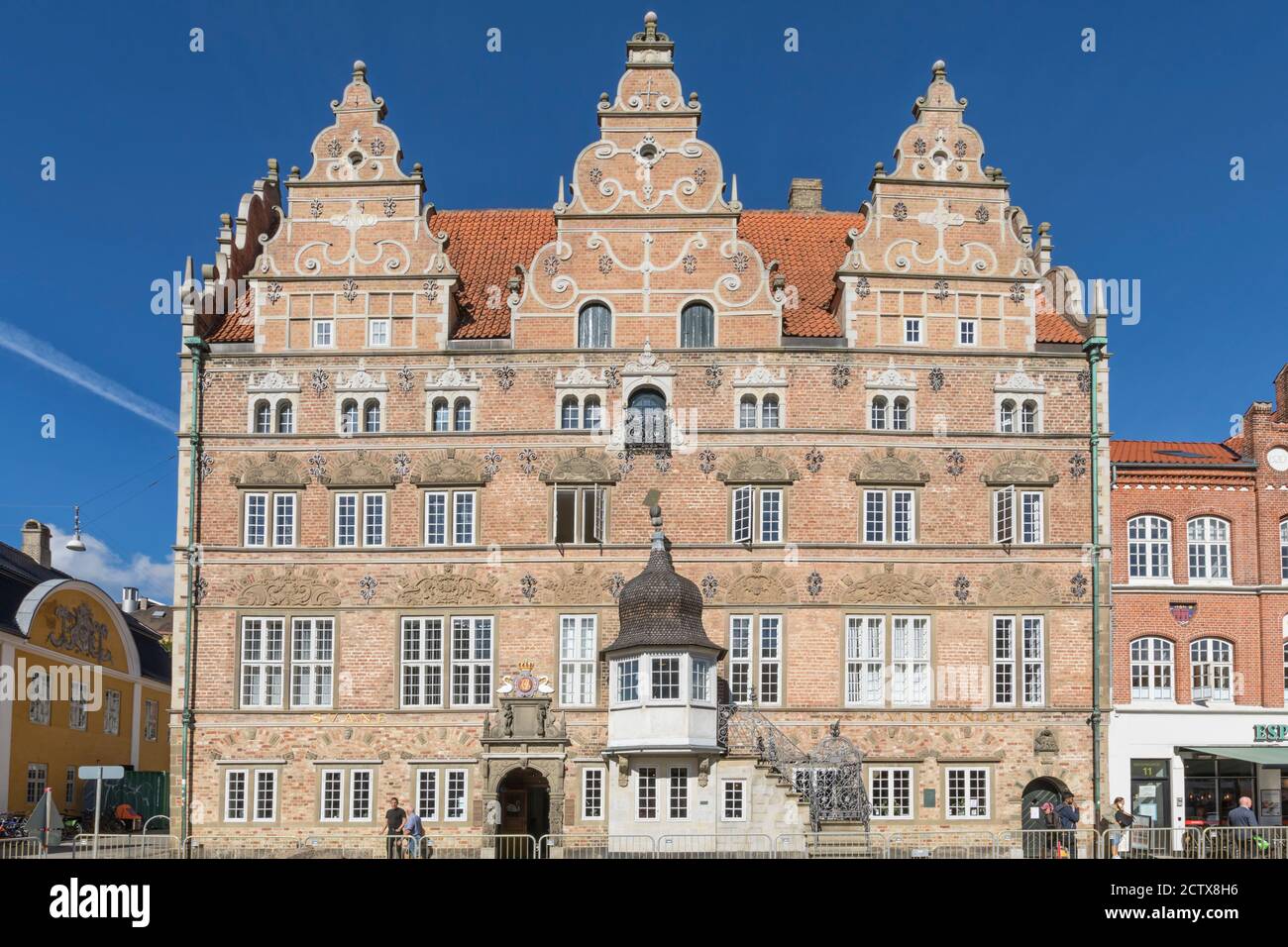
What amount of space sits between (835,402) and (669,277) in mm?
4804

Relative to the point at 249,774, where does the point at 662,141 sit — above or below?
above

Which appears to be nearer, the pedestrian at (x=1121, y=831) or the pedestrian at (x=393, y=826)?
the pedestrian at (x=393, y=826)

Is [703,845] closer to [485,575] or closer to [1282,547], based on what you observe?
[485,575]

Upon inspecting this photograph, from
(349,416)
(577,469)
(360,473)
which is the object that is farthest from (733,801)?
(349,416)

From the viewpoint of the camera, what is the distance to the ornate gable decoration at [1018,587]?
35.5 metres

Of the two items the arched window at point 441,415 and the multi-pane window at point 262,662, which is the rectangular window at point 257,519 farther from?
the arched window at point 441,415

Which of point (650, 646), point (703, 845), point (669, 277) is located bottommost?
point (703, 845)

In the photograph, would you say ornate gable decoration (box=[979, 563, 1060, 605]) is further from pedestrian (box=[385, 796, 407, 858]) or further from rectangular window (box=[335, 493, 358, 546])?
rectangular window (box=[335, 493, 358, 546])

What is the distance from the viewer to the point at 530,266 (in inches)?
1489

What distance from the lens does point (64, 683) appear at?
48.7m

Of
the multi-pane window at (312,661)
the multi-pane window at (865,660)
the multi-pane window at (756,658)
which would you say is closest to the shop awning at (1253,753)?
the multi-pane window at (865,660)

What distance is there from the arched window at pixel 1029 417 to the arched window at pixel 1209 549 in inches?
175

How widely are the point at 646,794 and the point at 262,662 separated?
9.44 metres
